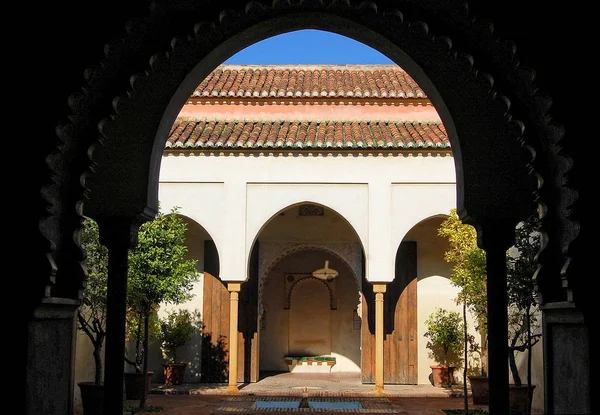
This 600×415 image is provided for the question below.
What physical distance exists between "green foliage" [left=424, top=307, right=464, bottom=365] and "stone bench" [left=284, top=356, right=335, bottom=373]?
4.20 m

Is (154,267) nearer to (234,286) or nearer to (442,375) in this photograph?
(234,286)

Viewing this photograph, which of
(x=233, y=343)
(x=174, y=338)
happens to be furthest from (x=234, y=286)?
(x=174, y=338)

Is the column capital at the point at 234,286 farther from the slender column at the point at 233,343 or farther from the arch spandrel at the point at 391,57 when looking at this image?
the arch spandrel at the point at 391,57

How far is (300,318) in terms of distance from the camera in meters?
23.5

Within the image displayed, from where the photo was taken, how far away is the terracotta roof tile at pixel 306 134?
18.2 meters

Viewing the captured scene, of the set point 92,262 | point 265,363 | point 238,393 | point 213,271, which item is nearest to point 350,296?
point 265,363

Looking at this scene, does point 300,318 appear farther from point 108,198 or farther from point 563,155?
point 563,155

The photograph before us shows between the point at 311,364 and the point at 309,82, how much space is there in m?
7.67

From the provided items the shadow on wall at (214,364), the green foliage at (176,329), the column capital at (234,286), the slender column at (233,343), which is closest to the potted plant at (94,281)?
the slender column at (233,343)

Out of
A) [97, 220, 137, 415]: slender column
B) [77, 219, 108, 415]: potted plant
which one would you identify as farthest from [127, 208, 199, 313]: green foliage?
[97, 220, 137, 415]: slender column

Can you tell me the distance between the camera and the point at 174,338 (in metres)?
18.9

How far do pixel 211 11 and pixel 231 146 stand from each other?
12937 mm

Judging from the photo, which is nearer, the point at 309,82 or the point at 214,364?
the point at 214,364

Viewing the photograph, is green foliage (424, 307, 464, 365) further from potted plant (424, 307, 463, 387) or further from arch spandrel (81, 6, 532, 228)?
arch spandrel (81, 6, 532, 228)
